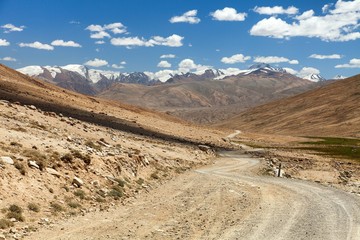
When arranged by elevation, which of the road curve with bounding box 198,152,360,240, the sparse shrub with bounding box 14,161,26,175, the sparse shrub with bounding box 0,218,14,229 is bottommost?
the sparse shrub with bounding box 0,218,14,229

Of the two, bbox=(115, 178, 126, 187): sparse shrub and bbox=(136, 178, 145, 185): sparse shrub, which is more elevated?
bbox=(115, 178, 126, 187): sparse shrub

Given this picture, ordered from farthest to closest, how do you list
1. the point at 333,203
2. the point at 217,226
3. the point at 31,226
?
1. the point at 333,203
2. the point at 217,226
3. the point at 31,226

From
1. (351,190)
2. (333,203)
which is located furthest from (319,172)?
(333,203)

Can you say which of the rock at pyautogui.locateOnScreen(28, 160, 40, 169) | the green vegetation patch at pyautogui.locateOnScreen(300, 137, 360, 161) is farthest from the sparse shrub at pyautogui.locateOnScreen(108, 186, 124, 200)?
the green vegetation patch at pyautogui.locateOnScreen(300, 137, 360, 161)

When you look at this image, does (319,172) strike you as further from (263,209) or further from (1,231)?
(1,231)

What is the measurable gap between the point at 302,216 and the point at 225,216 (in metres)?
4.59

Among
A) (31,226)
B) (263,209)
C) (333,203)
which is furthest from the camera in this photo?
(333,203)

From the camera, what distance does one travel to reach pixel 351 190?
34094mm

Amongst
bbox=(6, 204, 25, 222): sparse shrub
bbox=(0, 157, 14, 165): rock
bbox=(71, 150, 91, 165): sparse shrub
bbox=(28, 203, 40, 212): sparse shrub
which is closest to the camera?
bbox=(6, 204, 25, 222): sparse shrub

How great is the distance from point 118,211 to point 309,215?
11.4 metres

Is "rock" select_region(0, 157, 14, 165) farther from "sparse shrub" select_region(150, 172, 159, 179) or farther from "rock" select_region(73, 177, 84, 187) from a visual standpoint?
"sparse shrub" select_region(150, 172, 159, 179)

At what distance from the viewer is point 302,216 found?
23312mm

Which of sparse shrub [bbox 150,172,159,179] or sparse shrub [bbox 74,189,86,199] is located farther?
sparse shrub [bbox 150,172,159,179]

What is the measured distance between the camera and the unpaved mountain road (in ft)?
Result: 63.1
